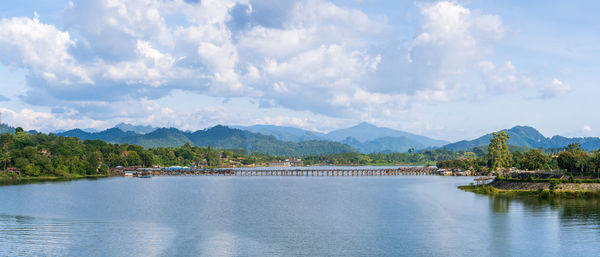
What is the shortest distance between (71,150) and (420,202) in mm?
145420

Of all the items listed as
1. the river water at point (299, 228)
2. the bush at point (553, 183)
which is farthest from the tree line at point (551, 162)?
the river water at point (299, 228)

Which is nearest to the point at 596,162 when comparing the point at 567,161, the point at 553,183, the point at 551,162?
the point at 567,161

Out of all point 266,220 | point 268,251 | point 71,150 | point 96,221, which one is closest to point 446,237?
point 268,251

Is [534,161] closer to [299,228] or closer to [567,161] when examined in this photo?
[567,161]

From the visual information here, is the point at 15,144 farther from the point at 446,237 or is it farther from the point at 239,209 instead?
the point at 446,237

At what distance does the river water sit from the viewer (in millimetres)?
43406

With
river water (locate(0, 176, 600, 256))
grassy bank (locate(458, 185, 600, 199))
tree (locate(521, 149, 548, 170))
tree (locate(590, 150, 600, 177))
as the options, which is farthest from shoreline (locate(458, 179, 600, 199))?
tree (locate(521, 149, 548, 170))

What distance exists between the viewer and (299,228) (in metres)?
55.1

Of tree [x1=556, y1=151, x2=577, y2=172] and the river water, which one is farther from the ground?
tree [x1=556, y1=151, x2=577, y2=172]

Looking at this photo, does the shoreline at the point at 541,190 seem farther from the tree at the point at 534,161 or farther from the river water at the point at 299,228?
the tree at the point at 534,161

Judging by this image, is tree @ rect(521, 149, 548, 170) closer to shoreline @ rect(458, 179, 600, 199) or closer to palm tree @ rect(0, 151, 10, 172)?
shoreline @ rect(458, 179, 600, 199)

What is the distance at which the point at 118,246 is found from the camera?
44500 mm

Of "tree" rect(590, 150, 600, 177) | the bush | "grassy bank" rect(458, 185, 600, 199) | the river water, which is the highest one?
"tree" rect(590, 150, 600, 177)

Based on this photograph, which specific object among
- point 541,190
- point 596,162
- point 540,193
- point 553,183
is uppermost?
point 596,162
